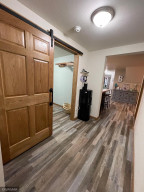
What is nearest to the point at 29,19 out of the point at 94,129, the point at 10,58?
the point at 10,58

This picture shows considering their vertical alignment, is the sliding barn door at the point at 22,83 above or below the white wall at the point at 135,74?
below

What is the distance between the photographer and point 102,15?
114cm

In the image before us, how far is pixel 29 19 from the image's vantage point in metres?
1.22

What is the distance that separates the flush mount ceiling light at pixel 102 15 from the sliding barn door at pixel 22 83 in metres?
0.87

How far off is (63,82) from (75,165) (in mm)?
3049

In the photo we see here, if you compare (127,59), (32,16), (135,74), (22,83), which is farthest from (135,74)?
(22,83)

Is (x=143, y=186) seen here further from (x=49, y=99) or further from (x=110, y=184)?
(x=49, y=99)

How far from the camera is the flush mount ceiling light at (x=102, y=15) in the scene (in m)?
1.08

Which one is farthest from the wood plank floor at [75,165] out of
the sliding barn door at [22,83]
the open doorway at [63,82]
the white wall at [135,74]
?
the white wall at [135,74]

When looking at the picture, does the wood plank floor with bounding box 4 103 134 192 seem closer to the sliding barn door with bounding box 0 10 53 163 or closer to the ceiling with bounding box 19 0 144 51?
the sliding barn door with bounding box 0 10 53 163

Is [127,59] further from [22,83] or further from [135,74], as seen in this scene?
[22,83]

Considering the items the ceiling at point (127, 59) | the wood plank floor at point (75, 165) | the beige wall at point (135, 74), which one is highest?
the ceiling at point (127, 59)

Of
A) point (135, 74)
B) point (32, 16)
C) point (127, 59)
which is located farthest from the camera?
point (135, 74)

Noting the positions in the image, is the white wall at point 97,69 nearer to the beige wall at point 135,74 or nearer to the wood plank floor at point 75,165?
the wood plank floor at point 75,165
